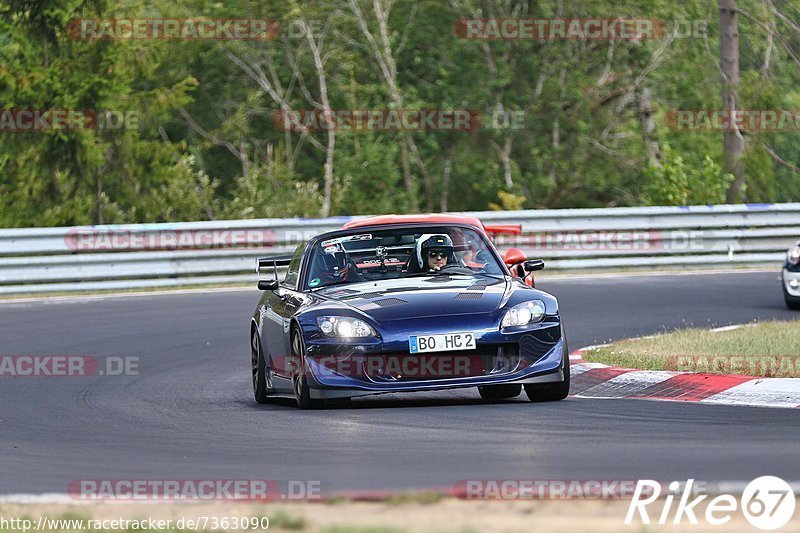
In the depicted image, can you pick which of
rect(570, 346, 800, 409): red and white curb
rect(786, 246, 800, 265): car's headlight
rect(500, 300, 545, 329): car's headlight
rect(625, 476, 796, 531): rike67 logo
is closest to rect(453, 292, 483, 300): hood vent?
rect(500, 300, 545, 329): car's headlight

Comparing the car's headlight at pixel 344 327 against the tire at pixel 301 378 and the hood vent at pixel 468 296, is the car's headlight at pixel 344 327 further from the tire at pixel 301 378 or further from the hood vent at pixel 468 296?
the hood vent at pixel 468 296

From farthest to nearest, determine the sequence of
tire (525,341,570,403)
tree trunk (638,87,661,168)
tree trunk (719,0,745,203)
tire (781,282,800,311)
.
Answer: tree trunk (638,87,661,168)
tree trunk (719,0,745,203)
tire (781,282,800,311)
tire (525,341,570,403)

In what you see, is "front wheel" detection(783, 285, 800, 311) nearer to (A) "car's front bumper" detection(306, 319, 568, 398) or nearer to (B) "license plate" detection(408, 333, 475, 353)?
(A) "car's front bumper" detection(306, 319, 568, 398)

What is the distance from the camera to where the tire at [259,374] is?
11.5m

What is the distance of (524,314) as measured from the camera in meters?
10.2

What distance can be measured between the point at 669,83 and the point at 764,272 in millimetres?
16170

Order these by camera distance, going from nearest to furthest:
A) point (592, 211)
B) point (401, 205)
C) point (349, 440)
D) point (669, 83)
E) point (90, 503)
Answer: point (90, 503), point (349, 440), point (592, 211), point (401, 205), point (669, 83)

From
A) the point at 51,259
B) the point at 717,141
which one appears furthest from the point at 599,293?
the point at 717,141

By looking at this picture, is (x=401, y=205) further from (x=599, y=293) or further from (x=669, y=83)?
(x=599, y=293)

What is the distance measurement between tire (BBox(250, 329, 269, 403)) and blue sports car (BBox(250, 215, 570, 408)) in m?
Answer: 0.15

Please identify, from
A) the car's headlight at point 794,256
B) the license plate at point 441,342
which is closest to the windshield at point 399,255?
the license plate at point 441,342

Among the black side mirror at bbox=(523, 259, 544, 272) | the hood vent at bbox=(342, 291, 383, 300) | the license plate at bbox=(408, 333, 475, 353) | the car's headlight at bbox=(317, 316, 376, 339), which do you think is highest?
the black side mirror at bbox=(523, 259, 544, 272)

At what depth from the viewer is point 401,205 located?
34719mm

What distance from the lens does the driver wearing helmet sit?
37.1ft
